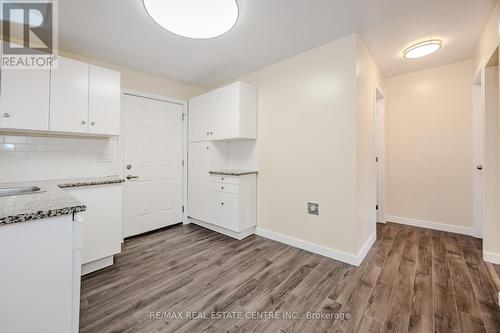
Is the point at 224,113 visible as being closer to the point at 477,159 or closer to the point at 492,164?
the point at 492,164

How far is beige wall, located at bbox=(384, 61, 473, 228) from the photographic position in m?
2.82

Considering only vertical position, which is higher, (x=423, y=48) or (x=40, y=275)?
(x=423, y=48)

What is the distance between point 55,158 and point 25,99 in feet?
2.23

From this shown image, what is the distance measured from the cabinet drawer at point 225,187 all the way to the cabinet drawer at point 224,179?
0.14 feet

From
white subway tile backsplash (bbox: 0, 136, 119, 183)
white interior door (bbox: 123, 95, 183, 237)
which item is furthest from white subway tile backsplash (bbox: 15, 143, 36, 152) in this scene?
white interior door (bbox: 123, 95, 183, 237)

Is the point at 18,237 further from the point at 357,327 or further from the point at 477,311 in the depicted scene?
the point at 477,311

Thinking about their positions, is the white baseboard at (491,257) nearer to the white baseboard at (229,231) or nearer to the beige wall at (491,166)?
the beige wall at (491,166)

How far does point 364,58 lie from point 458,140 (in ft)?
6.31

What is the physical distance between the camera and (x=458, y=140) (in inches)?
112

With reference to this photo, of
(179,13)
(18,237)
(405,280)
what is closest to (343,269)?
(405,280)

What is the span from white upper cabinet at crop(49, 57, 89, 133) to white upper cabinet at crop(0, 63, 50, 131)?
53mm

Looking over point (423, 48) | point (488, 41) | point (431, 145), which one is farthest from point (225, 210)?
point (488, 41)

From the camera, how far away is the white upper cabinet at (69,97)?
1938 mm

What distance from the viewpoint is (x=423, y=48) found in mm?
2307
